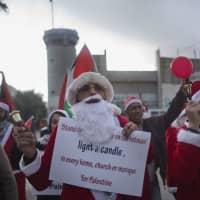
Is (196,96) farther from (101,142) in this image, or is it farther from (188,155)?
(101,142)

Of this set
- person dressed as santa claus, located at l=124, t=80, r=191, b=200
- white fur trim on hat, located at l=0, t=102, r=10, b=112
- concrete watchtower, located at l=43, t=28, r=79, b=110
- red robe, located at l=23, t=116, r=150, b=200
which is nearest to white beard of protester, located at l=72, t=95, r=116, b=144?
red robe, located at l=23, t=116, r=150, b=200

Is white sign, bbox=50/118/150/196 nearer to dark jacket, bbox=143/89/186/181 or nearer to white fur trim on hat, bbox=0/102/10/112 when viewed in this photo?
dark jacket, bbox=143/89/186/181

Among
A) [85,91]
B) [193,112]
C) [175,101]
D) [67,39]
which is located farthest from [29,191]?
[67,39]

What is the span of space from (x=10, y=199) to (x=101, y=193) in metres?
0.54

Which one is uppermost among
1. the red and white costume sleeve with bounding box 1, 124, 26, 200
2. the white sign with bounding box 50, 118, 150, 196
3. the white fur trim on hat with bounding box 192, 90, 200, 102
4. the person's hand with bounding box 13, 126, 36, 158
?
the white fur trim on hat with bounding box 192, 90, 200, 102

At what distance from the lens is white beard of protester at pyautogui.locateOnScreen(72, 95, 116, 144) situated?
7.13 feet

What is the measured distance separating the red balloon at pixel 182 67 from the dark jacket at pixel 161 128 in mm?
856

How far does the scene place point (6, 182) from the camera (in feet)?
6.78

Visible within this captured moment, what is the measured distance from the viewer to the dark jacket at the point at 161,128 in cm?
359

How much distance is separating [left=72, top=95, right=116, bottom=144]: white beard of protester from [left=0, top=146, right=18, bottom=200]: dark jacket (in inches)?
18.9

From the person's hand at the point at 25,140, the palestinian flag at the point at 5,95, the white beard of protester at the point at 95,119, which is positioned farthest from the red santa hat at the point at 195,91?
the palestinian flag at the point at 5,95

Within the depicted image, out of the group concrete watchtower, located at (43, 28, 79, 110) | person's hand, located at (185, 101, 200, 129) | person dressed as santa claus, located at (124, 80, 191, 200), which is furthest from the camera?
concrete watchtower, located at (43, 28, 79, 110)

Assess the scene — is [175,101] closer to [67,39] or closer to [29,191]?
[29,191]

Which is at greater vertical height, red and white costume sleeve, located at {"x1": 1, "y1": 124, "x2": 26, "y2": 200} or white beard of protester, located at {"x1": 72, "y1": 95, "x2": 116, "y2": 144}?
white beard of protester, located at {"x1": 72, "y1": 95, "x2": 116, "y2": 144}
